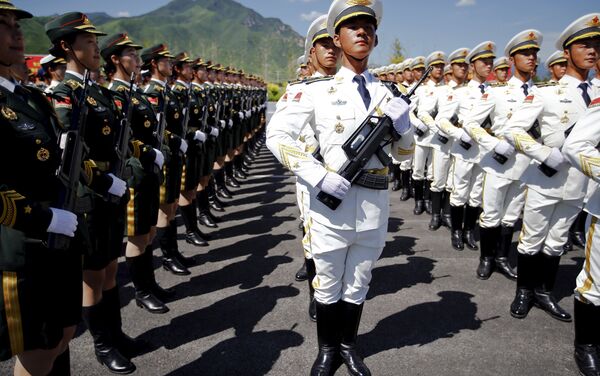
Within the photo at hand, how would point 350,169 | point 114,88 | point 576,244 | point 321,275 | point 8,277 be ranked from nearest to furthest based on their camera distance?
point 8,277 → point 350,169 → point 321,275 → point 114,88 → point 576,244

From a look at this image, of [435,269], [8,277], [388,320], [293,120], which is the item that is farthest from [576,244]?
[8,277]

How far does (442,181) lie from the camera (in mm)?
7168

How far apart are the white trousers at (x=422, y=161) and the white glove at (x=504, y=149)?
330 cm

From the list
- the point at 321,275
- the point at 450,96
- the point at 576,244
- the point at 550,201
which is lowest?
the point at 576,244

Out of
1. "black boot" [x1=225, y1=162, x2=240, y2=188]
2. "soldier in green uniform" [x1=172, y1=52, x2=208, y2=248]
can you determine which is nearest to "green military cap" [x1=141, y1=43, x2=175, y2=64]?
"soldier in green uniform" [x1=172, y1=52, x2=208, y2=248]

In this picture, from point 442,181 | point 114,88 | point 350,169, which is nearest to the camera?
point 350,169

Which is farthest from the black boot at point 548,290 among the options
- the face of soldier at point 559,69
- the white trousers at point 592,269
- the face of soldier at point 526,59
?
the face of soldier at point 559,69

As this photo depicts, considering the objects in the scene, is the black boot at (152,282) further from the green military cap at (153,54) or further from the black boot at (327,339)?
the green military cap at (153,54)

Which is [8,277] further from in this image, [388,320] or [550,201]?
[550,201]

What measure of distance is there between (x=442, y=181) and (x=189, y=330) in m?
5.15

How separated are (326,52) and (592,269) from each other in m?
3.08

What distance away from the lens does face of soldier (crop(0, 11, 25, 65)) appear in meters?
2.00

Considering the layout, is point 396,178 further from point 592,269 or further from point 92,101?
point 92,101

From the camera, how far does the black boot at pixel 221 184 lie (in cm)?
897
